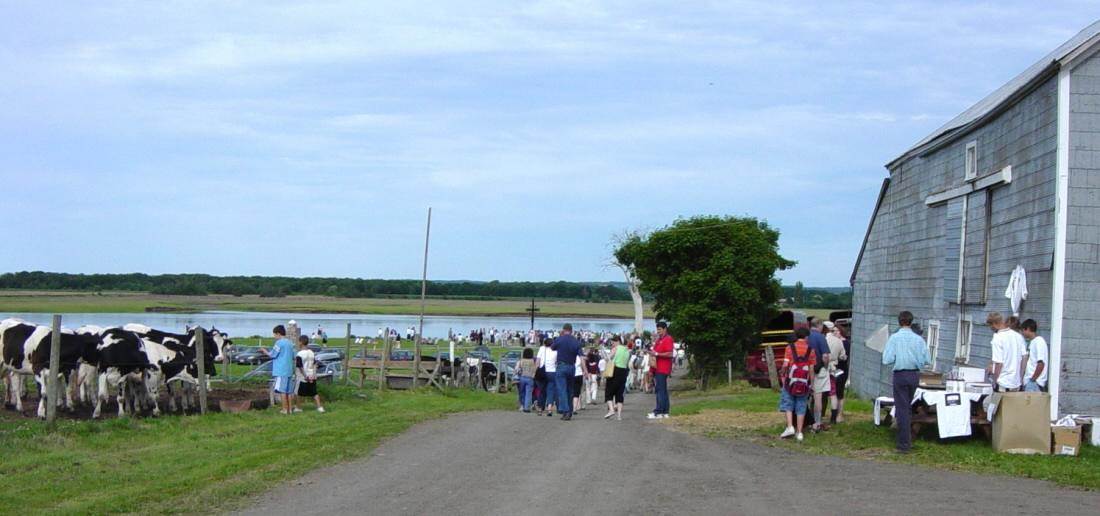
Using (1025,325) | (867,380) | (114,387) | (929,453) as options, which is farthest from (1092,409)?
(114,387)

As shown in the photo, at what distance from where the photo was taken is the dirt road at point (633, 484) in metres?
10.3

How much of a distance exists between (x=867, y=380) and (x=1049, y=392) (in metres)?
12.5

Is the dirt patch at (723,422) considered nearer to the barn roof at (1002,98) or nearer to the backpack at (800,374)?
the backpack at (800,374)

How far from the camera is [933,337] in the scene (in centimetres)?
2186

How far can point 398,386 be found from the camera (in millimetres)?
32875

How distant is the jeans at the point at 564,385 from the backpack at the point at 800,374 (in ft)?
19.9

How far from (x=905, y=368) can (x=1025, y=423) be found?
163 cm

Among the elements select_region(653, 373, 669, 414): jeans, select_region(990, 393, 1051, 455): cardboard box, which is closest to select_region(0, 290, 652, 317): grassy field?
select_region(653, 373, 669, 414): jeans

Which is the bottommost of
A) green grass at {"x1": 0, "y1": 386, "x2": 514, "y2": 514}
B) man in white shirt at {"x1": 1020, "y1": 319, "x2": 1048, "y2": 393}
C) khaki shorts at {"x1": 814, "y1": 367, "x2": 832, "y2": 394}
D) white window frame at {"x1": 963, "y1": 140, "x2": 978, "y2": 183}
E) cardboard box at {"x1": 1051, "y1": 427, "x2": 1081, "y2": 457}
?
green grass at {"x1": 0, "y1": 386, "x2": 514, "y2": 514}

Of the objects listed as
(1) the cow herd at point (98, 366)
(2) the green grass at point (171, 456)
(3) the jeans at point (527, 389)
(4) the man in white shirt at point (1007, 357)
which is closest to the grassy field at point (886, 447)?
(4) the man in white shirt at point (1007, 357)

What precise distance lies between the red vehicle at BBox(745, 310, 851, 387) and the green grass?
19.2 meters

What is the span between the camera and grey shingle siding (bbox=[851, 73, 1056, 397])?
53.4 feet

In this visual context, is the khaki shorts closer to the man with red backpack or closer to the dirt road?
the man with red backpack

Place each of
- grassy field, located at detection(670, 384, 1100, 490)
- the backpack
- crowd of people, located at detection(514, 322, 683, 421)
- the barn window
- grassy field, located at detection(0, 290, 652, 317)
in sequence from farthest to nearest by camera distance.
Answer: grassy field, located at detection(0, 290, 652, 317), crowd of people, located at detection(514, 322, 683, 421), the barn window, the backpack, grassy field, located at detection(670, 384, 1100, 490)
